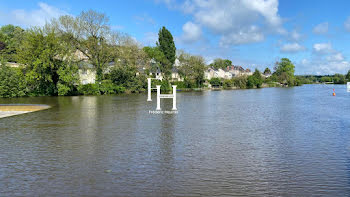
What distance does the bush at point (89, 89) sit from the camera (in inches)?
2089

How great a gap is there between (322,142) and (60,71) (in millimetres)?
43472

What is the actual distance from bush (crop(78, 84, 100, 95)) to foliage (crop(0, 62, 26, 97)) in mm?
9971

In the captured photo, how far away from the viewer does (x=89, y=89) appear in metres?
54.4

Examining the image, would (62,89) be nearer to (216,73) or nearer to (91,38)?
(91,38)

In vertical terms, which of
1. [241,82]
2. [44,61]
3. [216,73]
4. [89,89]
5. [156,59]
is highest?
[156,59]

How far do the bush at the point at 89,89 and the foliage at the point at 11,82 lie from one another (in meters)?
9.97

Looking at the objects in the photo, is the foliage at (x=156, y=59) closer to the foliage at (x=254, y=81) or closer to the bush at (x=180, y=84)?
the bush at (x=180, y=84)

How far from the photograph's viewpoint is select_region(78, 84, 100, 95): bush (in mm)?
53062

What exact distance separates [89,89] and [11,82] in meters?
13.8

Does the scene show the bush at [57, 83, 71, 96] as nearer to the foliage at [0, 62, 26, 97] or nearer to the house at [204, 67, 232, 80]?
the foliage at [0, 62, 26, 97]

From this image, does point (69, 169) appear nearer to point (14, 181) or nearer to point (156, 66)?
point (14, 181)

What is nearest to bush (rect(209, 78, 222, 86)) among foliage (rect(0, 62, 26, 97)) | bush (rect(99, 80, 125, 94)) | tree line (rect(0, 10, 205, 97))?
tree line (rect(0, 10, 205, 97))

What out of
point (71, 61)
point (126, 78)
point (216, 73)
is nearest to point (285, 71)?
point (216, 73)

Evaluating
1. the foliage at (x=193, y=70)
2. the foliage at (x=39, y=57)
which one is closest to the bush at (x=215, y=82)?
the foliage at (x=193, y=70)
